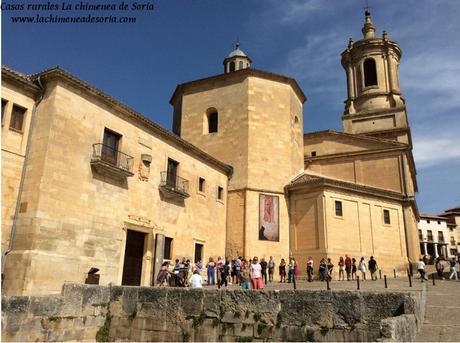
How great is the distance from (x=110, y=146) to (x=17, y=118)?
3670 millimetres

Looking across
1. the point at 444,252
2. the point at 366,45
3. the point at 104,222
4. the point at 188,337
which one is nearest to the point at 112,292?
the point at 188,337

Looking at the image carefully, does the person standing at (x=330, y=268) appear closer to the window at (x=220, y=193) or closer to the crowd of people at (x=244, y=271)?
the crowd of people at (x=244, y=271)

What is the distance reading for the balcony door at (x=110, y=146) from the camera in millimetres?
16172

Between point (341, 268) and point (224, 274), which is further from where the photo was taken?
point (341, 268)

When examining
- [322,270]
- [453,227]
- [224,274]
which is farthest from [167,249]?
[453,227]

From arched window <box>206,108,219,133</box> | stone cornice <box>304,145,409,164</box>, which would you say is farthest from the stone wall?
stone cornice <box>304,145,409,164</box>

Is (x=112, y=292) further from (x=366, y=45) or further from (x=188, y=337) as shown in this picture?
(x=366, y=45)

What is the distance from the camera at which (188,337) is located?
→ 33.6 ft

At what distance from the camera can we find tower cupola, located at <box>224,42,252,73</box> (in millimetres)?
31500

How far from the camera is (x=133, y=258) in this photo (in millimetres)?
16797

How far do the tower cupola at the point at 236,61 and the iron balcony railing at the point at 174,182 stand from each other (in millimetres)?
14503

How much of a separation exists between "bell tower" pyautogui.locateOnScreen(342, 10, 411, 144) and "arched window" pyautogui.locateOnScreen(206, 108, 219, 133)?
1555cm

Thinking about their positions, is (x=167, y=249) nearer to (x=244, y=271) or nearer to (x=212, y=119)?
(x=244, y=271)

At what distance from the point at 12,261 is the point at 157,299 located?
5256mm
